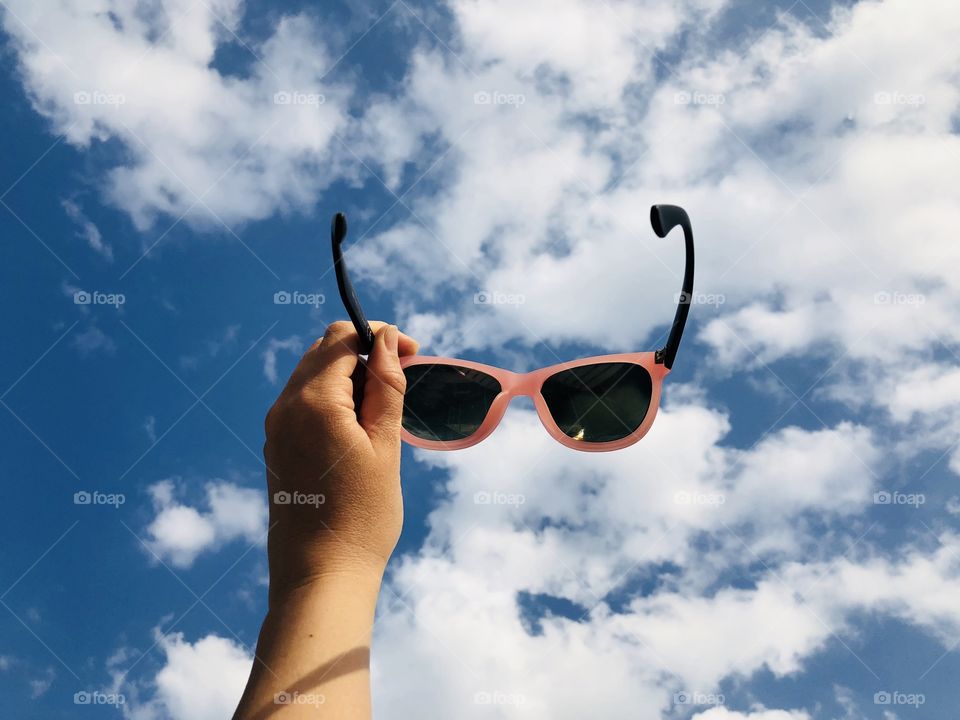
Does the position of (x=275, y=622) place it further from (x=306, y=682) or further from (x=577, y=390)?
(x=577, y=390)

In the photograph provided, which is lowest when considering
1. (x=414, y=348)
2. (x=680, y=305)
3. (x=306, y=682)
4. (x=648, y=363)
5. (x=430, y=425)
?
(x=430, y=425)

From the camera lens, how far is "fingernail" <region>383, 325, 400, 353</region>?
280 centimetres

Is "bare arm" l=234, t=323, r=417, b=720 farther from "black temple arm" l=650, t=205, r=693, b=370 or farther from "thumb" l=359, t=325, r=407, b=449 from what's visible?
"black temple arm" l=650, t=205, r=693, b=370

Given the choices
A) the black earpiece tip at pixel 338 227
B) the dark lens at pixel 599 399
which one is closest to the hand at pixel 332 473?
the black earpiece tip at pixel 338 227

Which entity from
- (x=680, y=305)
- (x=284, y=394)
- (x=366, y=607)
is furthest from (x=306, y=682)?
(x=680, y=305)

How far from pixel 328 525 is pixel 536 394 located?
2109 mm

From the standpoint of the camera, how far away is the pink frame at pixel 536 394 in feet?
11.7

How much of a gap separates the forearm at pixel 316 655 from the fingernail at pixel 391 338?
3.44ft

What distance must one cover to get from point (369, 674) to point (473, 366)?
230cm

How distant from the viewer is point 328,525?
207 cm

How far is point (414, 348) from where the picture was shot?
3.25m

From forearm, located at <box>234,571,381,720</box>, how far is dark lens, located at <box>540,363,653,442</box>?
81.4 inches

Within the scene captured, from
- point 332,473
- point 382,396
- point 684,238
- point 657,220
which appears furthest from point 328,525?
point 684,238

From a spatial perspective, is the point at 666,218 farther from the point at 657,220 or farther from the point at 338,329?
the point at 338,329
